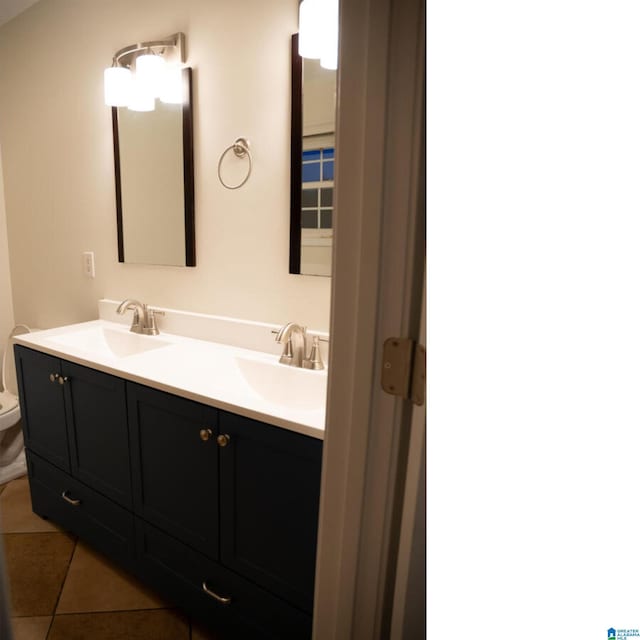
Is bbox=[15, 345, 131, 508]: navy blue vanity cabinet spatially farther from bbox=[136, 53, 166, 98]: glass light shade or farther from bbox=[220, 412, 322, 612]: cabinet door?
bbox=[136, 53, 166, 98]: glass light shade

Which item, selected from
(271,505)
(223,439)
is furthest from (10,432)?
(271,505)

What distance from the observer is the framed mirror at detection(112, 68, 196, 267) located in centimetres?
179

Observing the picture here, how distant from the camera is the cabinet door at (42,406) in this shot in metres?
1.70

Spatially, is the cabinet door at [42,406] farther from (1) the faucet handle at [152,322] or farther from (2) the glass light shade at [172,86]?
(2) the glass light shade at [172,86]

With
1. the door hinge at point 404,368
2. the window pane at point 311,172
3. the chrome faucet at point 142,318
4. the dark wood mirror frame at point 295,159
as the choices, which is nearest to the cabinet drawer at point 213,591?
the chrome faucet at point 142,318

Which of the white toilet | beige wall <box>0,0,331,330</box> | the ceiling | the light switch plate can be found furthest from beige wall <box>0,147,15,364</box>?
the ceiling

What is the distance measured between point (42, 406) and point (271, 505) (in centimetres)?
116

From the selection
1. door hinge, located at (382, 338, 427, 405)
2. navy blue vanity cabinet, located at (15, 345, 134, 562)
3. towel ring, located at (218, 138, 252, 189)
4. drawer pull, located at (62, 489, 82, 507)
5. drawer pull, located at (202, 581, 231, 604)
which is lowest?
drawer pull, located at (202, 581, 231, 604)

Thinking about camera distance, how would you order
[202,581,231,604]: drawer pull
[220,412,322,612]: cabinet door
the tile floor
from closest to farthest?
[220,412,322,612]: cabinet door < [202,581,231,604]: drawer pull < the tile floor

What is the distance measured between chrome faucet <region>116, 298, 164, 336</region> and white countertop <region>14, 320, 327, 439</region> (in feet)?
0.44

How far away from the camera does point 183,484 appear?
1351mm
